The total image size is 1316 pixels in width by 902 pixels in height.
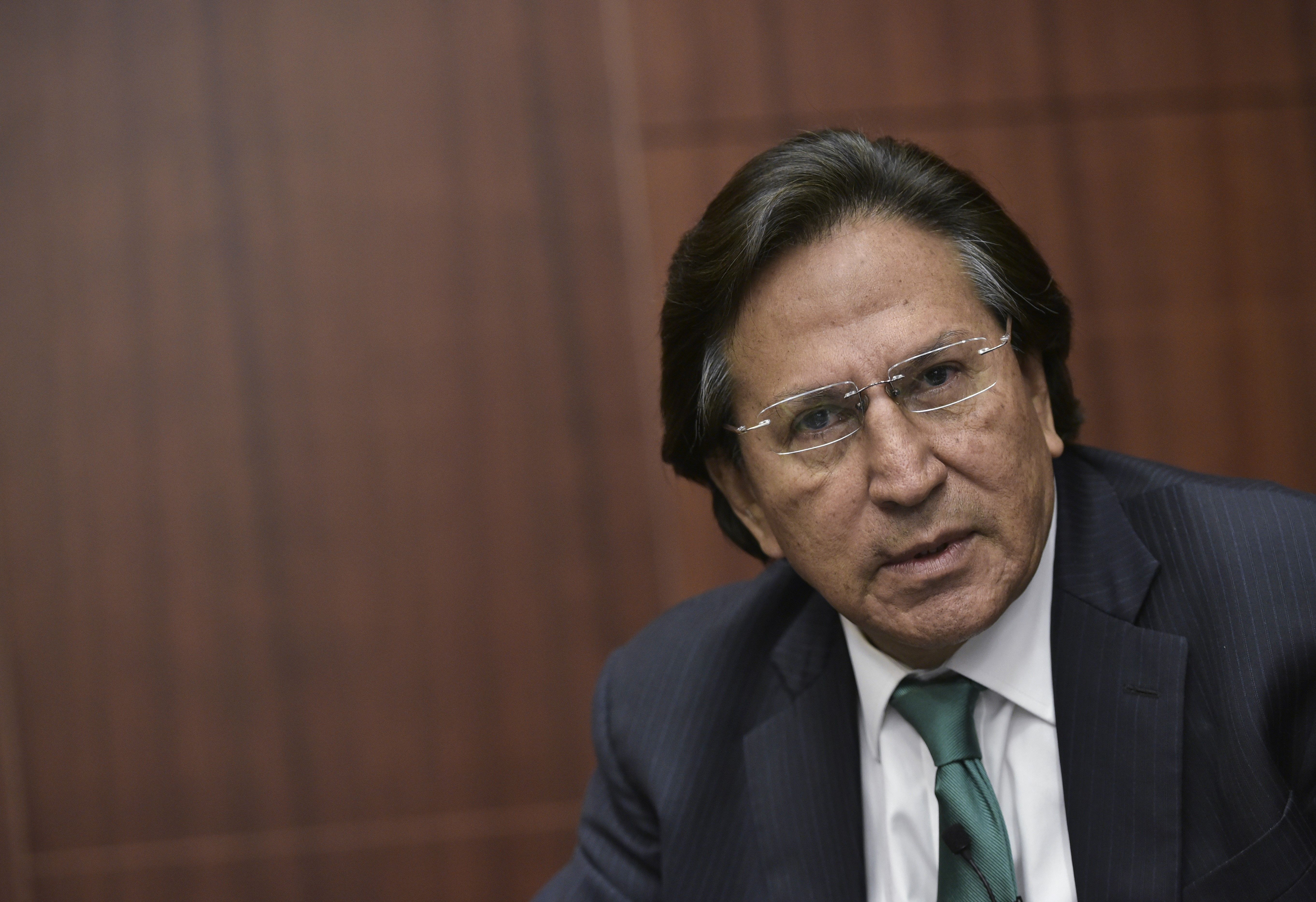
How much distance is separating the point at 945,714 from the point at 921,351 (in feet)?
1.44

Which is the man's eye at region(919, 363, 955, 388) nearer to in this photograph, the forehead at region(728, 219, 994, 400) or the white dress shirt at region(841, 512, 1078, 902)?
the forehead at region(728, 219, 994, 400)

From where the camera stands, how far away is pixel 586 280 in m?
2.35

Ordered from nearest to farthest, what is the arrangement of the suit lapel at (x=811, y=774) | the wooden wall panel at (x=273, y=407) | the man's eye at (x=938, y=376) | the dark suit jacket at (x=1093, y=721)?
the dark suit jacket at (x=1093, y=721), the man's eye at (x=938, y=376), the suit lapel at (x=811, y=774), the wooden wall panel at (x=273, y=407)

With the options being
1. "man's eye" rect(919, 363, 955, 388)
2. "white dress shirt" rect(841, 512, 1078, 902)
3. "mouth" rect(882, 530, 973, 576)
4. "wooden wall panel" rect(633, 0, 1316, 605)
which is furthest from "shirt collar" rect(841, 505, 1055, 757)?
"wooden wall panel" rect(633, 0, 1316, 605)

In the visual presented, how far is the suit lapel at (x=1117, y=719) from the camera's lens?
1181 millimetres

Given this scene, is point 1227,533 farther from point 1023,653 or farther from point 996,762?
point 996,762

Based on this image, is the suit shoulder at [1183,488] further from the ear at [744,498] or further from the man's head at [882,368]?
the ear at [744,498]

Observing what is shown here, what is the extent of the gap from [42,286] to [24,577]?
60cm

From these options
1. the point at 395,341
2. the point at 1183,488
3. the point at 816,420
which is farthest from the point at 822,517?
the point at 395,341

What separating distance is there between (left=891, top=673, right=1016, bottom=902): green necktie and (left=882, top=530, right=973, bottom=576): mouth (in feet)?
0.62

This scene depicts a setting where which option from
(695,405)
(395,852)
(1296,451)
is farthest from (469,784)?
(1296,451)

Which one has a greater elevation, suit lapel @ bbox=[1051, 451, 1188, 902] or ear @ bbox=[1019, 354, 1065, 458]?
ear @ bbox=[1019, 354, 1065, 458]

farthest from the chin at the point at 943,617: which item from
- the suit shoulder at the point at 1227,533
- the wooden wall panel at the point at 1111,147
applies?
the wooden wall panel at the point at 1111,147

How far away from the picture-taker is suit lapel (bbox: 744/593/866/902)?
4.49ft
